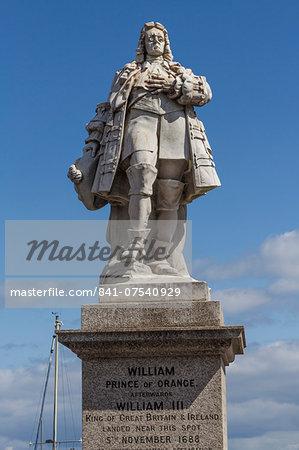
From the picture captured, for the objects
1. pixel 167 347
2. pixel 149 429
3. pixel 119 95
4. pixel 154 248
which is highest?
pixel 119 95

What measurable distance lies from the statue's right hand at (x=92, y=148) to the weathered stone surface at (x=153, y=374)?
2569 millimetres

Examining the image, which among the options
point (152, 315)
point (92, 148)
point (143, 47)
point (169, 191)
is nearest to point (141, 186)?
point (169, 191)

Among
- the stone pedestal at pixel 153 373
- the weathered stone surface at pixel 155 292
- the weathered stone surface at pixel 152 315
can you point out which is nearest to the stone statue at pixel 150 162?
the weathered stone surface at pixel 155 292

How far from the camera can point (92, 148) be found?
504 inches

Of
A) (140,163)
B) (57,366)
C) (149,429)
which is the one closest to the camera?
(149,429)

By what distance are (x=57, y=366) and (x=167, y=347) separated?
681 inches

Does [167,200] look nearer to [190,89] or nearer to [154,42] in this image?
[190,89]

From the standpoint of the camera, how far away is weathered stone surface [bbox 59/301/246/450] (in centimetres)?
1109

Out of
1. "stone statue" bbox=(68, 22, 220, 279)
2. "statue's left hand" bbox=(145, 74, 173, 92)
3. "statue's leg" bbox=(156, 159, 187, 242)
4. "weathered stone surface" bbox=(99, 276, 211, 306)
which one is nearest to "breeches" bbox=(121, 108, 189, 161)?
"stone statue" bbox=(68, 22, 220, 279)

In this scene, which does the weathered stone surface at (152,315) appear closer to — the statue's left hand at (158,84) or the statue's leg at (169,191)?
the statue's leg at (169,191)

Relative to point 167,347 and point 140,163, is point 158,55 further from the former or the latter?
point 167,347

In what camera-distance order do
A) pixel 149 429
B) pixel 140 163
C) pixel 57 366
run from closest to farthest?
pixel 149 429
pixel 140 163
pixel 57 366

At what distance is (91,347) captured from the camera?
37.0 feet

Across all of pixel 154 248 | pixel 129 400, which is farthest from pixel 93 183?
pixel 129 400
